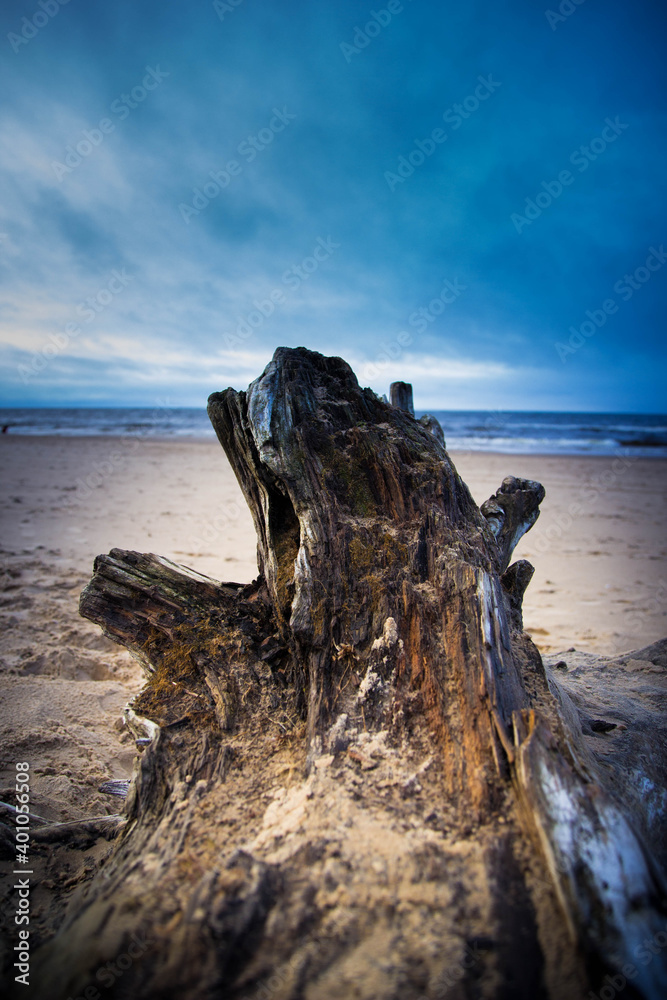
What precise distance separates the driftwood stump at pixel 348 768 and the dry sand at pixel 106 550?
3.08ft

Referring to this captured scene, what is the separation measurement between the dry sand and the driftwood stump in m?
0.94

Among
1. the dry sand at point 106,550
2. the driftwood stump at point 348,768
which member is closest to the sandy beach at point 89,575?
the dry sand at point 106,550

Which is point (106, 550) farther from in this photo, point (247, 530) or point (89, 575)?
point (247, 530)

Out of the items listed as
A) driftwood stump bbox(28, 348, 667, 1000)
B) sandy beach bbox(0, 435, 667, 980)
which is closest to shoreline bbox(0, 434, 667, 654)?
sandy beach bbox(0, 435, 667, 980)

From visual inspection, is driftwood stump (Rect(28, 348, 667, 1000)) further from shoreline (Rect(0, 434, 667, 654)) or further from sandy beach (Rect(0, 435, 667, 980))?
shoreline (Rect(0, 434, 667, 654))

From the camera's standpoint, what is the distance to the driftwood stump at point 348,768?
112 centimetres

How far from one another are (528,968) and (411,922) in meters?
Answer: 0.27

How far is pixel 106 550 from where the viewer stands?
21.5 feet

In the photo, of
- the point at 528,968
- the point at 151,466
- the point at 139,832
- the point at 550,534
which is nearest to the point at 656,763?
the point at 528,968

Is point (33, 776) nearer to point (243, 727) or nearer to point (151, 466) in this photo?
point (243, 727)

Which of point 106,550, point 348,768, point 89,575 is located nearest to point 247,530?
point 106,550

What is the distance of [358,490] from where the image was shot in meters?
2.47

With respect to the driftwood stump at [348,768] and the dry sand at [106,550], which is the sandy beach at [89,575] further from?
the driftwood stump at [348,768]

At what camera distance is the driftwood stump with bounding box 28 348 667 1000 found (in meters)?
1.12
